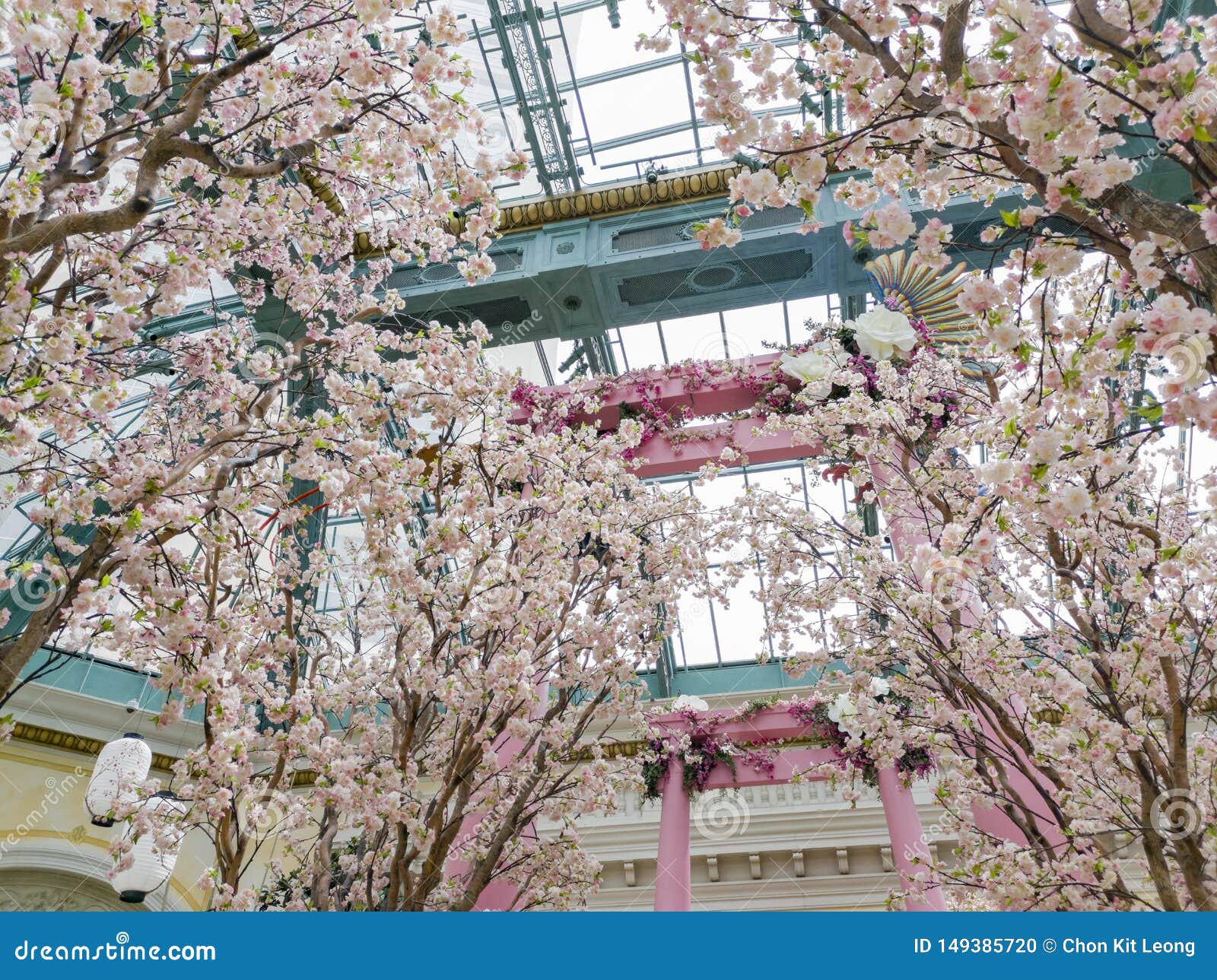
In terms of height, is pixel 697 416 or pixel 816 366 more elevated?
pixel 697 416

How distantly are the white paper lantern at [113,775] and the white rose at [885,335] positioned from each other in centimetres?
536

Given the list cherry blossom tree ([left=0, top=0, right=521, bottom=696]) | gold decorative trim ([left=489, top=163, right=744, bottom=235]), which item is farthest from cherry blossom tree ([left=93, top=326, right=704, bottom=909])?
gold decorative trim ([left=489, top=163, right=744, bottom=235])

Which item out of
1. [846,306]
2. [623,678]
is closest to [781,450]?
[623,678]

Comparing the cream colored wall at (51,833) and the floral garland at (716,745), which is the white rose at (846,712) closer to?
the floral garland at (716,745)

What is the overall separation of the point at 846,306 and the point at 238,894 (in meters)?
8.37

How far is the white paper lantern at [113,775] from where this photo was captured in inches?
181

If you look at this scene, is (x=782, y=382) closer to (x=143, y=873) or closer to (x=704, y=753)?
(x=704, y=753)

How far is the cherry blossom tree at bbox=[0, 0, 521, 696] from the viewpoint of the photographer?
243 centimetres

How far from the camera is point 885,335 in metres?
5.77

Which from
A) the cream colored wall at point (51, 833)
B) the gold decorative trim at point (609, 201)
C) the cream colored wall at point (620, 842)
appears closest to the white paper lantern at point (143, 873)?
the cream colored wall at point (620, 842)

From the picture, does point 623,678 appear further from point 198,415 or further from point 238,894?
point 198,415

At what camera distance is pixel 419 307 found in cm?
881

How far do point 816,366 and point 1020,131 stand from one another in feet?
12.6

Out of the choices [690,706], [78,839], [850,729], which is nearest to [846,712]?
[850,729]
